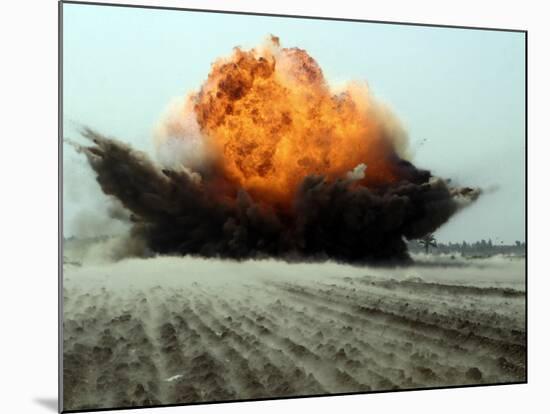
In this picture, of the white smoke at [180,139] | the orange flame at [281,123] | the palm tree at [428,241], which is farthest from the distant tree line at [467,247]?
the white smoke at [180,139]

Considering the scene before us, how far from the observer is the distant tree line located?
5.21 m

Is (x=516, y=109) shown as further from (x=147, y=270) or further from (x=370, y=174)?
(x=147, y=270)

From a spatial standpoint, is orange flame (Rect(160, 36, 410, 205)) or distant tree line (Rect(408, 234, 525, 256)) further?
distant tree line (Rect(408, 234, 525, 256))

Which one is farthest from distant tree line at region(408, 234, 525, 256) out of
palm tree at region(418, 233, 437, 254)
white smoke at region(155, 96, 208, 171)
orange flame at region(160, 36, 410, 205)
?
white smoke at region(155, 96, 208, 171)

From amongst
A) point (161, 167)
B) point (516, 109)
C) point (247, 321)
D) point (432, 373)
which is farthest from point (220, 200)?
point (516, 109)

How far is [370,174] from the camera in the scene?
16.8ft

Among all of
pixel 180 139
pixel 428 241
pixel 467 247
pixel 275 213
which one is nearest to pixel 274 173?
pixel 275 213

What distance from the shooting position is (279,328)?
489cm

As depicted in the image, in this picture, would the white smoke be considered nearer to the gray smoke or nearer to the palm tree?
the gray smoke

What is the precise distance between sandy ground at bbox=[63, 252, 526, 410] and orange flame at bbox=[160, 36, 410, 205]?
51 centimetres

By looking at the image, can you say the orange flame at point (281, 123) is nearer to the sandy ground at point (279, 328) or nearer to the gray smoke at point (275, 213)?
the gray smoke at point (275, 213)

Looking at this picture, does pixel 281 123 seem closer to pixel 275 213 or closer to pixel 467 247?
pixel 275 213

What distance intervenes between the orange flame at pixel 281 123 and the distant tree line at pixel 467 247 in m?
0.43

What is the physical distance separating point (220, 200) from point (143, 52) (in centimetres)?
88
